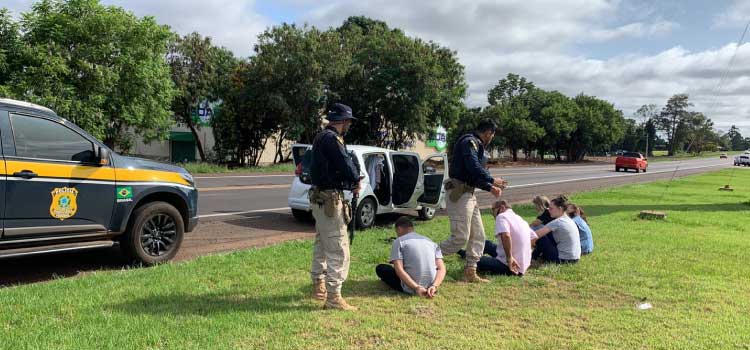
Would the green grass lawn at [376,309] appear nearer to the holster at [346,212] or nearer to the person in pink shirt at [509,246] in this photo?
the person in pink shirt at [509,246]

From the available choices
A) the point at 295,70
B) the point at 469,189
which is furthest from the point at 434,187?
the point at 295,70

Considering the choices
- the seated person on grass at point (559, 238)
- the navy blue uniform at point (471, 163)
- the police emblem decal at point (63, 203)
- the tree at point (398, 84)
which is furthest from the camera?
the tree at point (398, 84)

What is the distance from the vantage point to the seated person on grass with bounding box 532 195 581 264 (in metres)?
6.54

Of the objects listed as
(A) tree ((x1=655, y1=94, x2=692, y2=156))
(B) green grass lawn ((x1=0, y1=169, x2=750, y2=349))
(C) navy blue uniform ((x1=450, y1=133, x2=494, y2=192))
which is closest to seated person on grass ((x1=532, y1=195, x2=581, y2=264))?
(B) green grass lawn ((x1=0, y1=169, x2=750, y2=349))

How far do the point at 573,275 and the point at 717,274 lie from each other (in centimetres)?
185

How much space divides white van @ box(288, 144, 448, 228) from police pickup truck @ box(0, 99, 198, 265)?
3.17 metres

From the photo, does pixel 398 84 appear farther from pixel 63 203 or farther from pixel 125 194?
pixel 63 203

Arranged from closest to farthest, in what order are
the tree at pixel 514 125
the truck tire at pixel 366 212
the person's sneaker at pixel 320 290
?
the person's sneaker at pixel 320 290
the truck tire at pixel 366 212
the tree at pixel 514 125

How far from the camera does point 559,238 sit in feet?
21.8

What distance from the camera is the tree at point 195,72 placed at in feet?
92.6

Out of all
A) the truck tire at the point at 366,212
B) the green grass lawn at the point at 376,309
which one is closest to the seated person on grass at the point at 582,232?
the green grass lawn at the point at 376,309

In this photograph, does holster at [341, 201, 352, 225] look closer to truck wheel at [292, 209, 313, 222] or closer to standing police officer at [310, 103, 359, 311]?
standing police officer at [310, 103, 359, 311]

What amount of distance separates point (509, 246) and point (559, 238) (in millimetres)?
1099

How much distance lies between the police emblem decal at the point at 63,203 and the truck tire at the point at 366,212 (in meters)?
4.77
